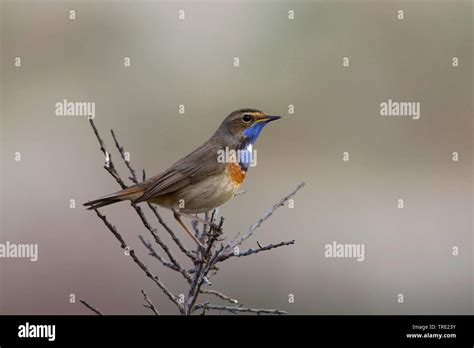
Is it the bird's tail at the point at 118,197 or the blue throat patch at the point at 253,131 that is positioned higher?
the blue throat patch at the point at 253,131

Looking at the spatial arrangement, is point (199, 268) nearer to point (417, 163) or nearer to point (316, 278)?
point (316, 278)

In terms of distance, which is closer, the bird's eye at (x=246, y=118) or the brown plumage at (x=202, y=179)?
the brown plumage at (x=202, y=179)

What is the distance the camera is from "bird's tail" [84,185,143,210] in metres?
6.70

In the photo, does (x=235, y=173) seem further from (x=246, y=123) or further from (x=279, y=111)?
(x=279, y=111)

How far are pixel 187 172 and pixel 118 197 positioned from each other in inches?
31.7

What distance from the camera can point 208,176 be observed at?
7.38m

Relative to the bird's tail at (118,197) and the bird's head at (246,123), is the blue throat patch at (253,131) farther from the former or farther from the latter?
the bird's tail at (118,197)

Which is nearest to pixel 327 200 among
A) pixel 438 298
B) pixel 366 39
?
pixel 438 298

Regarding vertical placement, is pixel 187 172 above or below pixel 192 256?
above

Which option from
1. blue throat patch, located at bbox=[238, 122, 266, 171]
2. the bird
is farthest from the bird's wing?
blue throat patch, located at bbox=[238, 122, 266, 171]

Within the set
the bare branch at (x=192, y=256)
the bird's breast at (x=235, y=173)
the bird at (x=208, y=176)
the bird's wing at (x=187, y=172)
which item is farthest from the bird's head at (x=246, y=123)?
the bare branch at (x=192, y=256)

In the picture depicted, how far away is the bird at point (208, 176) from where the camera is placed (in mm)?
7172

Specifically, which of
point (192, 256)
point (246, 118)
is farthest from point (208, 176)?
point (192, 256)

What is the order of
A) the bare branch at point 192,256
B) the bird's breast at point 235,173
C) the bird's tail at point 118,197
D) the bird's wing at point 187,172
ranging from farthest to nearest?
the bird's breast at point 235,173 < the bird's wing at point 187,172 < the bird's tail at point 118,197 < the bare branch at point 192,256
